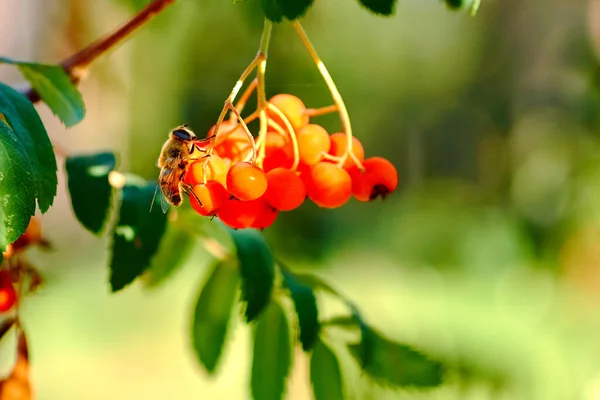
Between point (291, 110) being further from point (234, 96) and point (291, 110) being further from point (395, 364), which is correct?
point (395, 364)

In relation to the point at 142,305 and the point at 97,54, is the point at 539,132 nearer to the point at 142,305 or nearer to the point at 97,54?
the point at 142,305

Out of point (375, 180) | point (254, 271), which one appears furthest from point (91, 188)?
point (375, 180)

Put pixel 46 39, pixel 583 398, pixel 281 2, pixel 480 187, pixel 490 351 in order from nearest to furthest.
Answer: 1. pixel 281 2
2. pixel 583 398
3. pixel 490 351
4. pixel 46 39
5. pixel 480 187

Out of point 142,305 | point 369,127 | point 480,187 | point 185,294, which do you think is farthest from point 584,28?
point 142,305

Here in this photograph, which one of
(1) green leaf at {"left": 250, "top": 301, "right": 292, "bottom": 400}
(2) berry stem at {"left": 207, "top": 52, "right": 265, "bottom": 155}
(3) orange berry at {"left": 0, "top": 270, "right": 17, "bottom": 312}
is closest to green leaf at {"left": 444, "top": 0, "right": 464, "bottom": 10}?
(2) berry stem at {"left": 207, "top": 52, "right": 265, "bottom": 155}

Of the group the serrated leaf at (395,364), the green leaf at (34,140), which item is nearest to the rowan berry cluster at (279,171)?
the green leaf at (34,140)
